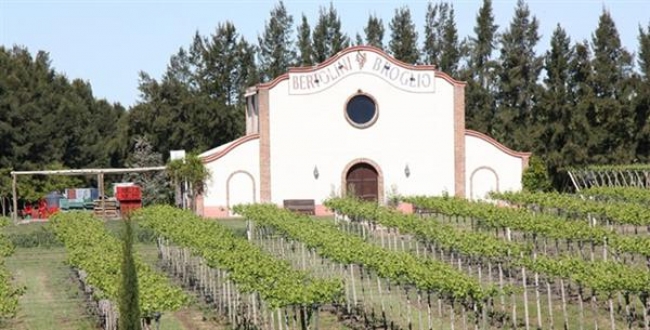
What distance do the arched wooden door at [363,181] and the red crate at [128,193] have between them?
33.6ft

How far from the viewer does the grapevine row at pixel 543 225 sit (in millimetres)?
30547

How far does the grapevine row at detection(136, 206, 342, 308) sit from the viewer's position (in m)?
23.3

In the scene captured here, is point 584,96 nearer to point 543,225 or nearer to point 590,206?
point 590,206

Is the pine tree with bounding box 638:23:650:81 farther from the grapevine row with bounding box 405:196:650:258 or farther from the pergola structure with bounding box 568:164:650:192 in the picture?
the grapevine row with bounding box 405:196:650:258

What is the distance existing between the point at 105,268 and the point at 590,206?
2124 centimetres

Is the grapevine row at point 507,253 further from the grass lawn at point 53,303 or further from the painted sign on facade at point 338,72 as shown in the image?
the painted sign on facade at point 338,72

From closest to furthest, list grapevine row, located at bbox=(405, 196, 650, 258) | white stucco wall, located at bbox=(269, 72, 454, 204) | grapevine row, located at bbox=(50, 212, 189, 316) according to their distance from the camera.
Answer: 1. grapevine row, located at bbox=(50, 212, 189, 316)
2. grapevine row, located at bbox=(405, 196, 650, 258)
3. white stucco wall, located at bbox=(269, 72, 454, 204)

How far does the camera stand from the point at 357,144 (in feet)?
178

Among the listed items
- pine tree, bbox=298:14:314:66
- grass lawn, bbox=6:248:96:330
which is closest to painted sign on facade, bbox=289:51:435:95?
grass lawn, bbox=6:248:96:330

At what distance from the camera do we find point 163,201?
72.6 metres

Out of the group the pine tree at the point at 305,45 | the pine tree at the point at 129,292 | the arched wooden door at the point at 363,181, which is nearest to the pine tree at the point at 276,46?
the pine tree at the point at 305,45

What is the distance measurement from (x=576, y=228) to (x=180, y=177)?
25383 millimetres

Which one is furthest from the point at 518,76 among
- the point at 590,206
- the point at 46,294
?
the point at 46,294

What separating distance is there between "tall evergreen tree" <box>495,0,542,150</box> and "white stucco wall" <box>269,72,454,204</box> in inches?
716
